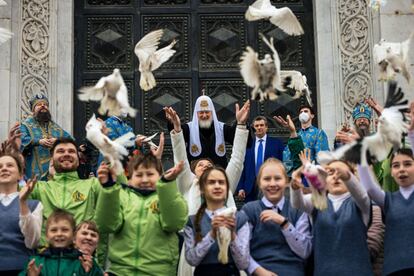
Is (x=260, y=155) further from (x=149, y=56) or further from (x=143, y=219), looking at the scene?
(x=143, y=219)

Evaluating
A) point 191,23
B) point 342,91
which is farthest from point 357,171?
point 191,23

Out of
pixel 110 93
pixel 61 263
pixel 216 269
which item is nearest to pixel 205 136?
pixel 110 93

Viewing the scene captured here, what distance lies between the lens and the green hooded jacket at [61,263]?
8.77 m

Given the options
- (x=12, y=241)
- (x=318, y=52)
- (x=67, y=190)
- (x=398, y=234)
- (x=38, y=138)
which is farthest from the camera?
(x=318, y=52)

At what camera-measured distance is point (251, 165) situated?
12188 millimetres

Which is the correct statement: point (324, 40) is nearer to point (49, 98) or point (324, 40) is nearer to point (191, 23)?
point (191, 23)

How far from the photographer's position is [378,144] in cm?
884

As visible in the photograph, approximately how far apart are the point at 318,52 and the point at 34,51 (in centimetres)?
397

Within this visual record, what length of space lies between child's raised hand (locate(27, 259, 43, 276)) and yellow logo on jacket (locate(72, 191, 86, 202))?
116cm

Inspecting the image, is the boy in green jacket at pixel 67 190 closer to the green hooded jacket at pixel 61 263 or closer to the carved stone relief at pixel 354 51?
the green hooded jacket at pixel 61 263

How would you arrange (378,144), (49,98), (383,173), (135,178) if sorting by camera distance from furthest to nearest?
(49,98), (383,173), (135,178), (378,144)

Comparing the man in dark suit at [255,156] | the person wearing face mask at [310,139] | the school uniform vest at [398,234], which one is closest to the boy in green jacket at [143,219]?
the school uniform vest at [398,234]

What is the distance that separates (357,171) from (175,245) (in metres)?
1.71

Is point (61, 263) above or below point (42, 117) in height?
below
